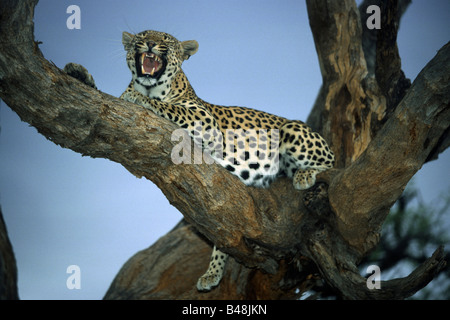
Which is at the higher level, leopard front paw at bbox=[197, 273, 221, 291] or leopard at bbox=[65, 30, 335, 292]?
leopard at bbox=[65, 30, 335, 292]

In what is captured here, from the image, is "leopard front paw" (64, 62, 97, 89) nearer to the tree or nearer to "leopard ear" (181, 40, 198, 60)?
the tree

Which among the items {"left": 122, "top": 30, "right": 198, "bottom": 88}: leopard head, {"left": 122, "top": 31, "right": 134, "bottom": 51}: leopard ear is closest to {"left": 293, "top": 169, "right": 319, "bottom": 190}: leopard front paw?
{"left": 122, "top": 30, "right": 198, "bottom": 88}: leopard head

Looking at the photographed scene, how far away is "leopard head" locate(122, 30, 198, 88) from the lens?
6.12 meters

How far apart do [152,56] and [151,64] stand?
12 centimetres

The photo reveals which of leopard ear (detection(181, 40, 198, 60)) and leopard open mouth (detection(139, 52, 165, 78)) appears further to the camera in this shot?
leopard ear (detection(181, 40, 198, 60))

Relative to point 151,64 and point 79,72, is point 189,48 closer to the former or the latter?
point 151,64

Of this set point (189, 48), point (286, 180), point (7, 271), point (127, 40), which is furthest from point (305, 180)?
point (7, 271)

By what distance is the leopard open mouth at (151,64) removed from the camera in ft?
20.2

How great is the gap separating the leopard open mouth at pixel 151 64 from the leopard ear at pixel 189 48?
54 cm

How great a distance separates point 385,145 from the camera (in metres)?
4.63

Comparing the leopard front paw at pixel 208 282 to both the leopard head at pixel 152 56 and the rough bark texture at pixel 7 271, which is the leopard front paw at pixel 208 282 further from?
the rough bark texture at pixel 7 271

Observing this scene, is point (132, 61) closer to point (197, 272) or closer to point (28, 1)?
point (28, 1)

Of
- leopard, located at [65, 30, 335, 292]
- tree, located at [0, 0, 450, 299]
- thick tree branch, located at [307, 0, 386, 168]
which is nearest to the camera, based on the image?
tree, located at [0, 0, 450, 299]

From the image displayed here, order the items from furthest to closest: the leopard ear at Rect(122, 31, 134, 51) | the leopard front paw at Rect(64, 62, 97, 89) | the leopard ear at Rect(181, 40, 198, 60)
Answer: the leopard ear at Rect(181, 40, 198, 60) → the leopard ear at Rect(122, 31, 134, 51) → the leopard front paw at Rect(64, 62, 97, 89)
